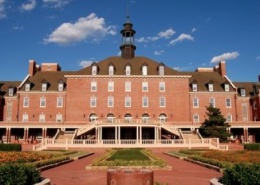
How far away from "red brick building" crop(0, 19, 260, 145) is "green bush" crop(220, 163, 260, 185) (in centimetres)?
3881

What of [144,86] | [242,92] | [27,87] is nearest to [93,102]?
[144,86]

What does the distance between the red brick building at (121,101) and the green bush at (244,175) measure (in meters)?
38.8

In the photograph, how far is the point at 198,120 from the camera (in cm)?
5616

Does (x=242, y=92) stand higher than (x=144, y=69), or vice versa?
(x=144, y=69)

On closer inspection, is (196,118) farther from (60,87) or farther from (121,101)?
(60,87)

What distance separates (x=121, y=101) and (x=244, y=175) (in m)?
43.5

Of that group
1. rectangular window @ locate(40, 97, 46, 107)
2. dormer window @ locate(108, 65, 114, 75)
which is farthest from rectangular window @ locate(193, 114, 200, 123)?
rectangular window @ locate(40, 97, 46, 107)

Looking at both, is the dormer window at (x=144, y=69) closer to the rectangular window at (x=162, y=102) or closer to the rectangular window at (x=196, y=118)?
the rectangular window at (x=162, y=102)

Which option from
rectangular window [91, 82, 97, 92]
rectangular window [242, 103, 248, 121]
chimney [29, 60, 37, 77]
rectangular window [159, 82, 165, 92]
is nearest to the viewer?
rectangular window [91, 82, 97, 92]

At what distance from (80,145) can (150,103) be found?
17883mm

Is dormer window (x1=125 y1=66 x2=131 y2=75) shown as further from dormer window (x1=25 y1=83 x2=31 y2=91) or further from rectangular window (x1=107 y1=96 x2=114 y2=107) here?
dormer window (x1=25 y1=83 x2=31 y2=91)

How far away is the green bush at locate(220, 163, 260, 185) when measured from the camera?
34.9 ft

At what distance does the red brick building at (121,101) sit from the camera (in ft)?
173

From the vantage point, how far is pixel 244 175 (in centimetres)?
1088
